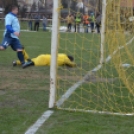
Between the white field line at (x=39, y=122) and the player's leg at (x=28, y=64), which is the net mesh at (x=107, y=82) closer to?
the white field line at (x=39, y=122)

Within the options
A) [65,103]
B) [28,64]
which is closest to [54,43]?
[65,103]

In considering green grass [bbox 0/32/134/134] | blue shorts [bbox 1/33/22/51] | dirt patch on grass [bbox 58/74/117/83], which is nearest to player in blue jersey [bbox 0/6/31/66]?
blue shorts [bbox 1/33/22/51]

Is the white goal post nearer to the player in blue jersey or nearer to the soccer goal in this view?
the soccer goal

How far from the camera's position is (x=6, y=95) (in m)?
8.56

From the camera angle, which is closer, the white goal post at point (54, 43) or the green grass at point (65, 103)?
the green grass at point (65, 103)

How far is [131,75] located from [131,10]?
1.41m

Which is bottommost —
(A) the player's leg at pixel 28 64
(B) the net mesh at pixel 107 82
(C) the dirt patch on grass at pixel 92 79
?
(A) the player's leg at pixel 28 64

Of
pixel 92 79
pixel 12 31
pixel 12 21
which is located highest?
pixel 12 21

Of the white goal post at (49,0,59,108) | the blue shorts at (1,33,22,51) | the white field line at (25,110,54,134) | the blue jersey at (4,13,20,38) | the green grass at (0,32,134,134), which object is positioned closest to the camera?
the white field line at (25,110,54,134)

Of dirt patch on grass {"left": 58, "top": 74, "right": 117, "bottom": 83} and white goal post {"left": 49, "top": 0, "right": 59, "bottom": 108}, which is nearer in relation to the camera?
white goal post {"left": 49, "top": 0, "right": 59, "bottom": 108}

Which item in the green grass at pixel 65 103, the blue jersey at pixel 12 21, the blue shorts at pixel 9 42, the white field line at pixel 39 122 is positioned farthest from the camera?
the blue shorts at pixel 9 42

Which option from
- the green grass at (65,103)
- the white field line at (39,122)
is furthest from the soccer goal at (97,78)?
the white field line at (39,122)

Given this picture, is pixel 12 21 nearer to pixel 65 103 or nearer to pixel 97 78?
pixel 97 78

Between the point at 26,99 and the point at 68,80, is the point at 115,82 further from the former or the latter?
the point at 26,99
